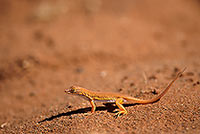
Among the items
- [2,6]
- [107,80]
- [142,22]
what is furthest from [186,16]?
[2,6]

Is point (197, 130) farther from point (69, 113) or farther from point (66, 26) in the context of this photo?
point (66, 26)

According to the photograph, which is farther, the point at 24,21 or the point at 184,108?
the point at 24,21

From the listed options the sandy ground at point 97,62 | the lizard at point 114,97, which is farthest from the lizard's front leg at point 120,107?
the sandy ground at point 97,62

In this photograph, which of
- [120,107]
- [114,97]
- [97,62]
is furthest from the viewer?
[97,62]

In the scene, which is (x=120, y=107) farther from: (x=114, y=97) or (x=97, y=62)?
(x=97, y=62)

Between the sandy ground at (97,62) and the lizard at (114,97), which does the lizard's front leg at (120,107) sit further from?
the sandy ground at (97,62)

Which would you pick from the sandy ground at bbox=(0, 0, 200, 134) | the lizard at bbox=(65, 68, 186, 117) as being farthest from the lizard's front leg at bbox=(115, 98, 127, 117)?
the sandy ground at bbox=(0, 0, 200, 134)

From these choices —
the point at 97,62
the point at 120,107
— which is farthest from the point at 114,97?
the point at 97,62

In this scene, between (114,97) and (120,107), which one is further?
(114,97)
